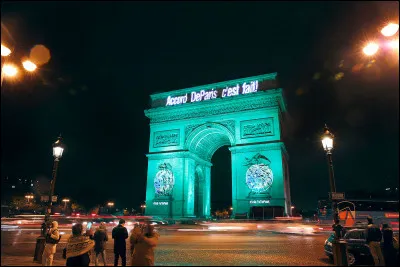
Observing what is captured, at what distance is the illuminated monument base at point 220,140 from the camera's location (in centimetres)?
3266

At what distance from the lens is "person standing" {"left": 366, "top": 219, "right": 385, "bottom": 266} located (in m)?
9.06

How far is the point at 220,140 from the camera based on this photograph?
42312 millimetres

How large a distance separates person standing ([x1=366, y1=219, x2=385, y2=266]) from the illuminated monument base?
2146 cm

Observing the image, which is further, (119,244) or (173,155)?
(173,155)

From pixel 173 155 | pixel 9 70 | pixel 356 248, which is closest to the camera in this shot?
pixel 9 70

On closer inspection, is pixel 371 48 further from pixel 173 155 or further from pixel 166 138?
pixel 166 138

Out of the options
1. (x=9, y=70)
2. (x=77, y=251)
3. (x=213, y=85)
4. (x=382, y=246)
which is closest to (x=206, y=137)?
(x=213, y=85)

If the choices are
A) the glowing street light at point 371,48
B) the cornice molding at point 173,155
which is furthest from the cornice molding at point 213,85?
the glowing street light at point 371,48

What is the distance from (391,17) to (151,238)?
7758 millimetres

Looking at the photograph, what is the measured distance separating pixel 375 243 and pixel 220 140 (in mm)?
33367

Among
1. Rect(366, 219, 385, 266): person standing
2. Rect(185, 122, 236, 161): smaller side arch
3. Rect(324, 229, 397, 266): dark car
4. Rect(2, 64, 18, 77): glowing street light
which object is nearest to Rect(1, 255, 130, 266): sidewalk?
Rect(2, 64, 18, 77): glowing street light

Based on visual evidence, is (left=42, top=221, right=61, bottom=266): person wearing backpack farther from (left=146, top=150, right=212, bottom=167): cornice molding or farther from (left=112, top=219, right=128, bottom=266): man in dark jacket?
(left=146, top=150, right=212, bottom=167): cornice molding

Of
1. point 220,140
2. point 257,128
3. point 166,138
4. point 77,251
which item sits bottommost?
point 77,251

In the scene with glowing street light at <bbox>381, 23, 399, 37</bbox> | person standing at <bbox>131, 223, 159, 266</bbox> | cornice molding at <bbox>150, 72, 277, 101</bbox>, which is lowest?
person standing at <bbox>131, 223, 159, 266</bbox>
